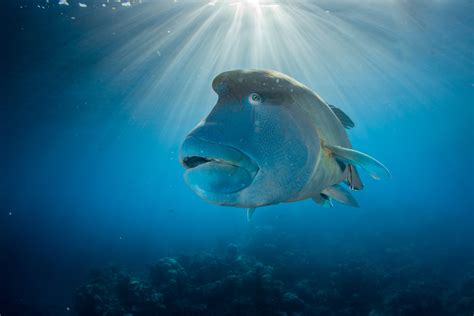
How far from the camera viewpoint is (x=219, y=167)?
1.27 m

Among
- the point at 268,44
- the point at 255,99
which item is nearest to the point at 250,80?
the point at 255,99

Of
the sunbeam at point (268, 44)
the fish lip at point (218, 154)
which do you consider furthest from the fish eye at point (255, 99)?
the sunbeam at point (268, 44)

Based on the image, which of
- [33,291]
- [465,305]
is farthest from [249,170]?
[33,291]

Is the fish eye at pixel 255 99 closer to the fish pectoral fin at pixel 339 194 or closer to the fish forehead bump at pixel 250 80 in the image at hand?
the fish forehead bump at pixel 250 80

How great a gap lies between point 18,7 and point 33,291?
66.9ft

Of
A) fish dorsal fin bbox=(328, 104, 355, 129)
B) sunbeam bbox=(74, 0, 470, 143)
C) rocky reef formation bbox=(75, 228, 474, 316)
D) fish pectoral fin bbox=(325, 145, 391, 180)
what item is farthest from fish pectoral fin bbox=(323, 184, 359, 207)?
sunbeam bbox=(74, 0, 470, 143)

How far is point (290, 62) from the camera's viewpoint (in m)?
18.2

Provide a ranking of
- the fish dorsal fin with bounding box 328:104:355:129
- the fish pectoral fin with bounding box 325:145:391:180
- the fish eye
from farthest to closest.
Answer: the fish dorsal fin with bounding box 328:104:355:129 < the fish pectoral fin with bounding box 325:145:391:180 < the fish eye

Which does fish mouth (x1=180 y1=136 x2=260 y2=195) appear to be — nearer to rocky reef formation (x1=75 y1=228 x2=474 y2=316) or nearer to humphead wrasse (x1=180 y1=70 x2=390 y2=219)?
humphead wrasse (x1=180 y1=70 x2=390 y2=219)

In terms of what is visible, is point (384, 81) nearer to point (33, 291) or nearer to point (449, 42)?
point (449, 42)

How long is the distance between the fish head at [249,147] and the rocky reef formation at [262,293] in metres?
6.88

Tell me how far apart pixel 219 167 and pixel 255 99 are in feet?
1.43

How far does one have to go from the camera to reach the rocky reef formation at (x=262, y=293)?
7.59 metres

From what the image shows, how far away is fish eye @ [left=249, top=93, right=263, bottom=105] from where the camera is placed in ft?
4.69
